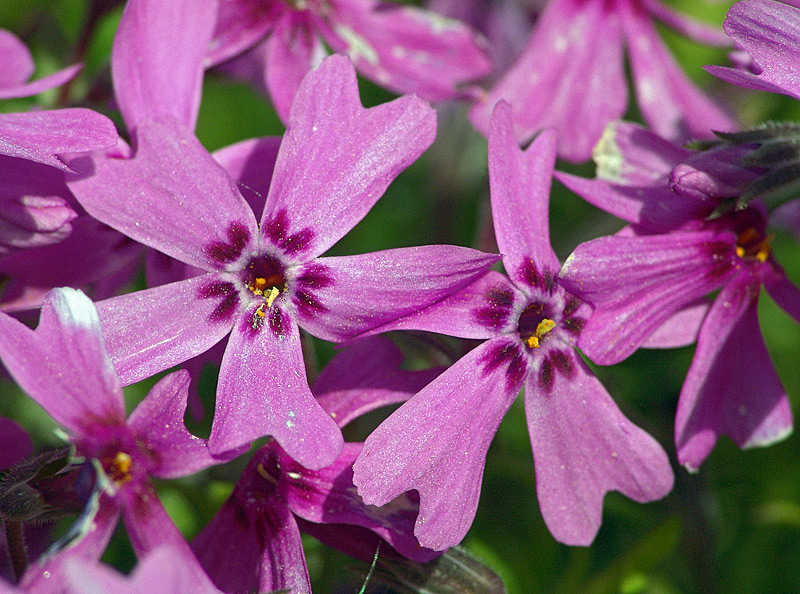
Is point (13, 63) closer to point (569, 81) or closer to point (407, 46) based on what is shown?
point (407, 46)

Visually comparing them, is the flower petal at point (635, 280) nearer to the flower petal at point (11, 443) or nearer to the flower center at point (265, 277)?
the flower center at point (265, 277)

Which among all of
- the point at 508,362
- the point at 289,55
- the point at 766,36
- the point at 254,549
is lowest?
the point at 254,549

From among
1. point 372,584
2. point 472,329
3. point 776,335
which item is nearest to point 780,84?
point 472,329

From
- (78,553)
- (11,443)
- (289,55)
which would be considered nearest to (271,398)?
(78,553)

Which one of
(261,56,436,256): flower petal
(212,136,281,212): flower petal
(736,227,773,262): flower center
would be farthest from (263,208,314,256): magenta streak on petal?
(736,227,773,262): flower center

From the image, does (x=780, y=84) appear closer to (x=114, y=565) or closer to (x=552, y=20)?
(x=552, y=20)

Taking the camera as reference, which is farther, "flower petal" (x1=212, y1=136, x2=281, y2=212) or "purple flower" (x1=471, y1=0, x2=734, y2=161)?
"purple flower" (x1=471, y1=0, x2=734, y2=161)

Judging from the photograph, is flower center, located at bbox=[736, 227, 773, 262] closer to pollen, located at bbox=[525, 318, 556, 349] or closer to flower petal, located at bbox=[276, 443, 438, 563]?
pollen, located at bbox=[525, 318, 556, 349]
